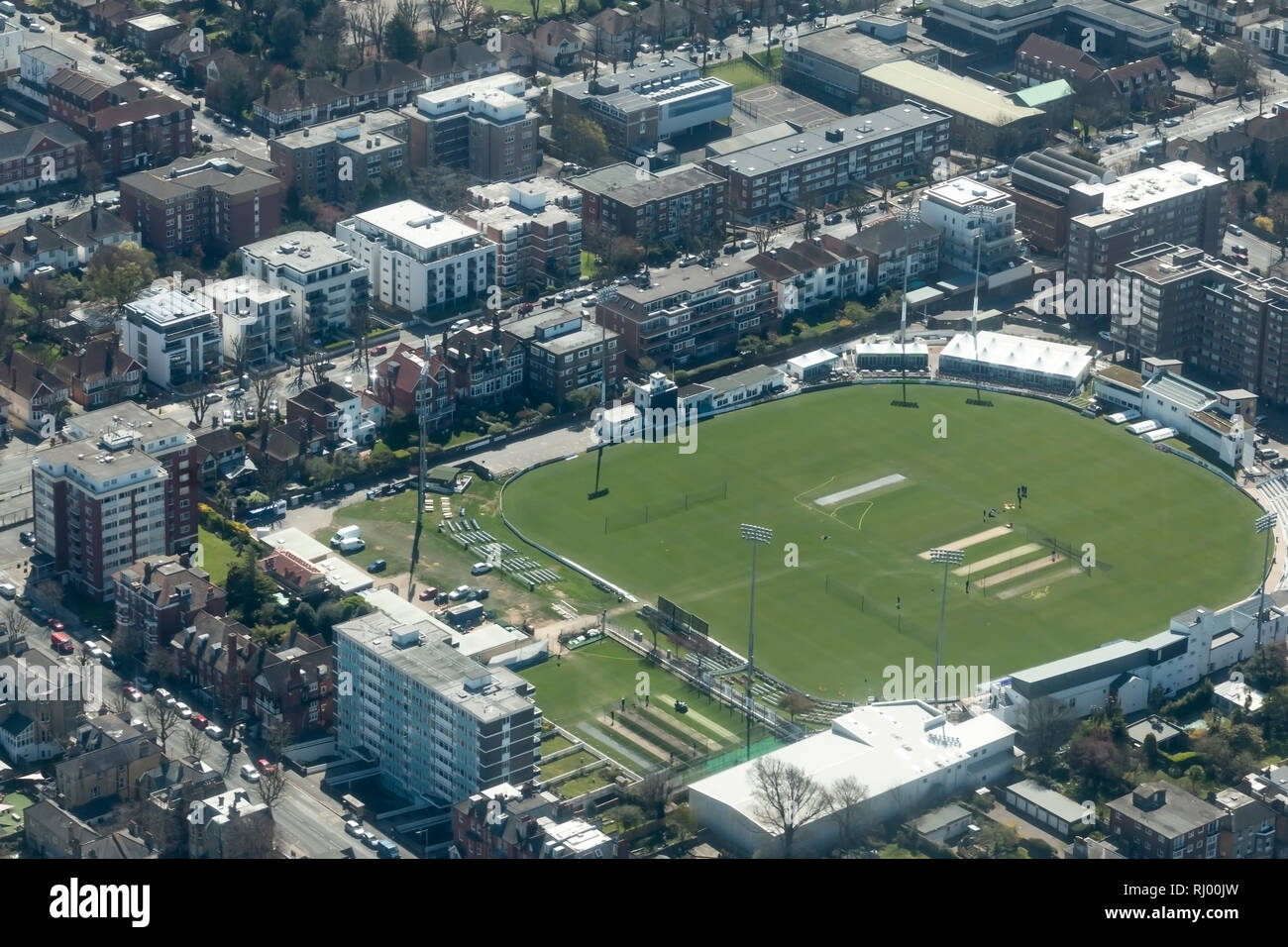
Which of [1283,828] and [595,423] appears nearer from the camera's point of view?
[1283,828]

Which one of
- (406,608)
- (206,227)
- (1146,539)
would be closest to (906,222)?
(1146,539)

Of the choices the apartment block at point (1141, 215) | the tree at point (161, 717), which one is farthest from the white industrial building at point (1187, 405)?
the tree at point (161, 717)

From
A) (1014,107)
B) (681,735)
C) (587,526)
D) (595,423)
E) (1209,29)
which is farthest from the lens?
(1209,29)

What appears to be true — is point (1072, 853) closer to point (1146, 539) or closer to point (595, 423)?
point (1146, 539)

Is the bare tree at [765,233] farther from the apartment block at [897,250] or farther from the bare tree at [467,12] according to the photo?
the bare tree at [467,12]

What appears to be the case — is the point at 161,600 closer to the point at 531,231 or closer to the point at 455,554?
the point at 455,554

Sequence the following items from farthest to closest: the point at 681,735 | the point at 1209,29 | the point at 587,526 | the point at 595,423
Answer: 1. the point at 1209,29
2. the point at 595,423
3. the point at 587,526
4. the point at 681,735

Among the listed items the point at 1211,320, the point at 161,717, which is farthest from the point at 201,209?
the point at 1211,320
